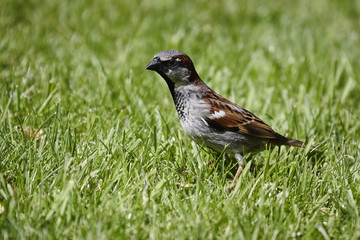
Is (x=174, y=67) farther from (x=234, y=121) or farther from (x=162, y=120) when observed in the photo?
(x=234, y=121)

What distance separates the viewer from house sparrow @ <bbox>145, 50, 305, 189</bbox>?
3439 mm

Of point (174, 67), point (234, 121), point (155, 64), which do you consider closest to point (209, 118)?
point (234, 121)

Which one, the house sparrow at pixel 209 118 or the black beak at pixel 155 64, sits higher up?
the black beak at pixel 155 64

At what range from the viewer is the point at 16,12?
6.52m

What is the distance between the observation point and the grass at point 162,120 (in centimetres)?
255

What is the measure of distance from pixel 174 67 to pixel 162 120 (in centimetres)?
63

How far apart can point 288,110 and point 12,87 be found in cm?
315

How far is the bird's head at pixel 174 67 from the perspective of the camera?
3512 mm

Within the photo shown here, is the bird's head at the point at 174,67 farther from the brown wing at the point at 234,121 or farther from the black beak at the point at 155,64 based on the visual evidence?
the brown wing at the point at 234,121

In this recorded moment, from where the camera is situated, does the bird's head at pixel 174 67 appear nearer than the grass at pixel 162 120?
No

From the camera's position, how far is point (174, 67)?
3553mm

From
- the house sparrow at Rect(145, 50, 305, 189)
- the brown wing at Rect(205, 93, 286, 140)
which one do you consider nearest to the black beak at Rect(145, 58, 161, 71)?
the house sparrow at Rect(145, 50, 305, 189)

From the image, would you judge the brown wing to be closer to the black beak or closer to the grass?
the grass

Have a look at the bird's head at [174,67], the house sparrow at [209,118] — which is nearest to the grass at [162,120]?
the house sparrow at [209,118]
